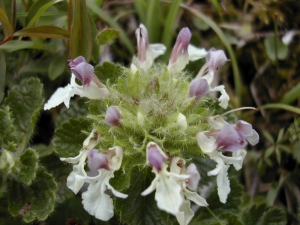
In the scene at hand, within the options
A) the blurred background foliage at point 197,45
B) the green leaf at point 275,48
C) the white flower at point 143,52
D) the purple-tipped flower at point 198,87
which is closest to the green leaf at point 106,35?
the blurred background foliage at point 197,45

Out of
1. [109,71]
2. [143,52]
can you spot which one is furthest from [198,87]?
[109,71]

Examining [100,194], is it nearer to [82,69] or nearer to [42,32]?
[82,69]

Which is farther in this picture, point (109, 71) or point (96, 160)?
point (109, 71)

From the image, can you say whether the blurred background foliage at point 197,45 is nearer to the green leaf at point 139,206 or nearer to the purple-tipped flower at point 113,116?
the green leaf at point 139,206

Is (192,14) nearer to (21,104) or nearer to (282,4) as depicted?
(282,4)

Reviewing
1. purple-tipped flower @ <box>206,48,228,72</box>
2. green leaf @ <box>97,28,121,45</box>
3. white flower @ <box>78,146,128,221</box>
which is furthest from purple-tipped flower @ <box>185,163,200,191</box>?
green leaf @ <box>97,28,121,45</box>

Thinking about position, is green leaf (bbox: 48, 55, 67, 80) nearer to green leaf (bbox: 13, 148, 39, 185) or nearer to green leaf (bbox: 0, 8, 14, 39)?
green leaf (bbox: 0, 8, 14, 39)
